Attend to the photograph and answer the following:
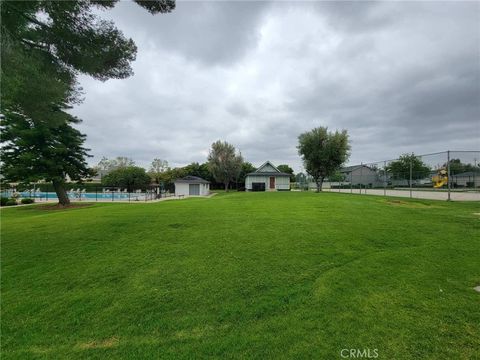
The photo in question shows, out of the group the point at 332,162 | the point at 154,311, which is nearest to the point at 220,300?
the point at 154,311

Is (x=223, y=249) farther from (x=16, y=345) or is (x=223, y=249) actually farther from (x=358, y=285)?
(x=16, y=345)

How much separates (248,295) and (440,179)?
1408cm

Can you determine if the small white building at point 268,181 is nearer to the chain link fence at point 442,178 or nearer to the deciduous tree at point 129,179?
the deciduous tree at point 129,179

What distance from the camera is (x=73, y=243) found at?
5.42m

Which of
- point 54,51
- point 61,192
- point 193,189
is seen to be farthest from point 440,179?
point 61,192

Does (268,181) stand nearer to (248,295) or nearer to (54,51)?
(54,51)

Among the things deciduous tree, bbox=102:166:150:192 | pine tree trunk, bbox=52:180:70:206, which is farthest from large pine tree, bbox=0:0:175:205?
deciduous tree, bbox=102:166:150:192

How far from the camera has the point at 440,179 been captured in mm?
12602

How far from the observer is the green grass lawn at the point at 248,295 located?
2203mm

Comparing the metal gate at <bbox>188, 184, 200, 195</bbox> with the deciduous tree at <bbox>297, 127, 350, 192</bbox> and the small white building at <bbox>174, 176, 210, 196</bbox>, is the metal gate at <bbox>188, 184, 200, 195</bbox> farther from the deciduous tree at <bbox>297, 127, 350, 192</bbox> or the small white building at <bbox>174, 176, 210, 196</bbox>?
the deciduous tree at <bbox>297, 127, 350, 192</bbox>

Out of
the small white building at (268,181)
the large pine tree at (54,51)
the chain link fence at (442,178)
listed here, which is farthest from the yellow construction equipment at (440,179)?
Result: the small white building at (268,181)

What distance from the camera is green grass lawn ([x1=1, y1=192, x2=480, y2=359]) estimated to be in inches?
86.7

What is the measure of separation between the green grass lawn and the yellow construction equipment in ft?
27.0

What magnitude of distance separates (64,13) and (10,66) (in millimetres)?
1660
